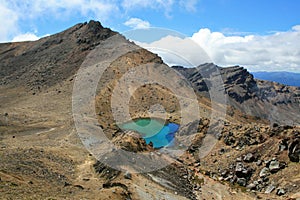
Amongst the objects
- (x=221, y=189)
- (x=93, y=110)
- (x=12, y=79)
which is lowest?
(x=221, y=189)

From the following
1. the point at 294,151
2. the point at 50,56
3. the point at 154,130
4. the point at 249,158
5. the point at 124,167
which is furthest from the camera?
the point at 50,56

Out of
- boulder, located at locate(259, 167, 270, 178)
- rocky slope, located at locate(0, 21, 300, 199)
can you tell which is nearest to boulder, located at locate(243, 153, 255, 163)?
rocky slope, located at locate(0, 21, 300, 199)

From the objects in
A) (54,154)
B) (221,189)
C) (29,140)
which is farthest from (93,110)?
(221,189)

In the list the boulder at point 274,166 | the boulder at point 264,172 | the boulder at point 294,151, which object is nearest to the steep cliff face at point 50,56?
the boulder at point 264,172

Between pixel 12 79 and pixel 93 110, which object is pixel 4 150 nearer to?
pixel 93 110

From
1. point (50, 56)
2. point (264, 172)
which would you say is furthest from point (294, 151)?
point (50, 56)

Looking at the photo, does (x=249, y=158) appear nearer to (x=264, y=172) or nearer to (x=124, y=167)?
(x=264, y=172)

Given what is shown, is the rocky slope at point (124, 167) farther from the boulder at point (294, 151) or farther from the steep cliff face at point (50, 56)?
the steep cliff face at point (50, 56)

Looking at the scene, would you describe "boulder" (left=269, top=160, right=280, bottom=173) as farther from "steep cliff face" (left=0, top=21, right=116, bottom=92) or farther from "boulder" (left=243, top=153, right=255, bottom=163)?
"steep cliff face" (left=0, top=21, right=116, bottom=92)

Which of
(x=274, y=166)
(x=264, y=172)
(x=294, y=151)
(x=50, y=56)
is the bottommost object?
(x=264, y=172)
